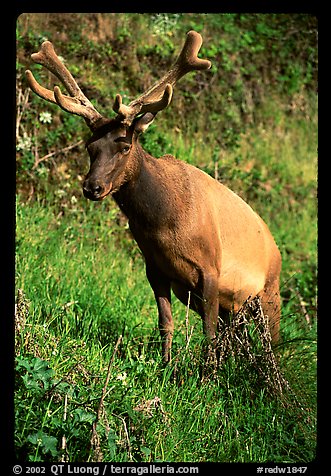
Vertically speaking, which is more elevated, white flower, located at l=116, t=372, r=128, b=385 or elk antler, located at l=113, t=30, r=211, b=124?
elk antler, located at l=113, t=30, r=211, b=124

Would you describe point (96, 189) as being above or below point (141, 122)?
below

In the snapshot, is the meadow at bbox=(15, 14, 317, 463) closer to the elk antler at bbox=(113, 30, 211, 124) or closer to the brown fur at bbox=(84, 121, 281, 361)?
the brown fur at bbox=(84, 121, 281, 361)

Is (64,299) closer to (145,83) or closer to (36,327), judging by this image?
A: (36,327)

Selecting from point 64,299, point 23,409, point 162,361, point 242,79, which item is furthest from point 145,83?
point 23,409

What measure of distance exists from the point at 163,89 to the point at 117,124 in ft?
1.59

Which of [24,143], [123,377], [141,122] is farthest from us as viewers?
[24,143]

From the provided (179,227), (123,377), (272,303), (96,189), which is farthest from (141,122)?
(272,303)

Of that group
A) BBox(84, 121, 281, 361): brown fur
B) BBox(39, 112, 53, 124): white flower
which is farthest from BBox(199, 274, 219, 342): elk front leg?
BBox(39, 112, 53, 124): white flower

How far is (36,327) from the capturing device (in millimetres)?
5332

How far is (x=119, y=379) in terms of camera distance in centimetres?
485

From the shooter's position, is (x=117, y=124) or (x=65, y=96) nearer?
(x=117, y=124)

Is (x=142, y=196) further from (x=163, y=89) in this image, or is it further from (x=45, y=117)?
(x=45, y=117)

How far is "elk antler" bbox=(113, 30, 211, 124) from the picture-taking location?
518cm

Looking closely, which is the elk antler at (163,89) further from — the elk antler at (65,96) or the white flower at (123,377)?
the white flower at (123,377)
